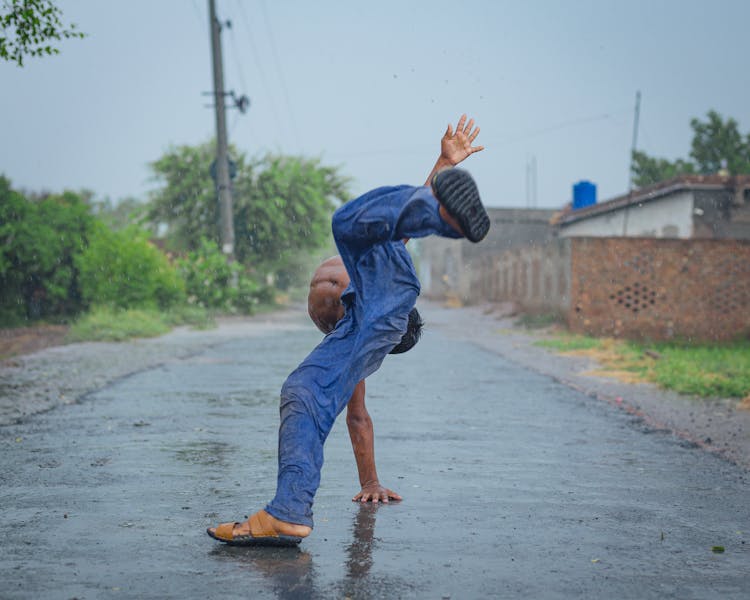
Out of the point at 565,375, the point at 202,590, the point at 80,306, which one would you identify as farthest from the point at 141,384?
the point at 80,306

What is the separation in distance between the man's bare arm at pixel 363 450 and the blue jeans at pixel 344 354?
79 centimetres

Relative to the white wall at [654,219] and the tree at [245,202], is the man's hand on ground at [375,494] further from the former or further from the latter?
the tree at [245,202]

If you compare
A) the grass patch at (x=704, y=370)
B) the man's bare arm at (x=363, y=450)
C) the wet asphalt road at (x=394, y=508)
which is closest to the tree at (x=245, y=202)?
the grass patch at (x=704, y=370)

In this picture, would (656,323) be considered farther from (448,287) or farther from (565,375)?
(448,287)

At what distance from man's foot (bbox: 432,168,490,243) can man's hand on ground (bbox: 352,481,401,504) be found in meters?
1.95

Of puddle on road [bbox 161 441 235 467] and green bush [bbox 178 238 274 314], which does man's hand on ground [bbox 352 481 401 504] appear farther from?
green bush [bbox 178 238 274 314]

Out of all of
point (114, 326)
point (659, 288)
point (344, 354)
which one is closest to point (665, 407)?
point (344, 354)

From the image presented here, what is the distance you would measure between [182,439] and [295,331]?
59.2 feet

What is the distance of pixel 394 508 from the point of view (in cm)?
513

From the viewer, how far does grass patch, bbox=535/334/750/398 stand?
1147 centimetres

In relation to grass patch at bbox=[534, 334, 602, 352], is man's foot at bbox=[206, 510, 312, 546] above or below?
above

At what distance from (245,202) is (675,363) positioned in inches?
1140

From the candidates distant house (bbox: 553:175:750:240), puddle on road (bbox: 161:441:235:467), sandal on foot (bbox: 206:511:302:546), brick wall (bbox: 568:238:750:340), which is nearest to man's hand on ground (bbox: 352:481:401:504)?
sandal on foot (bbox: 206:511:302:546)

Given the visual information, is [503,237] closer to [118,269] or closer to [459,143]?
[118,269]
